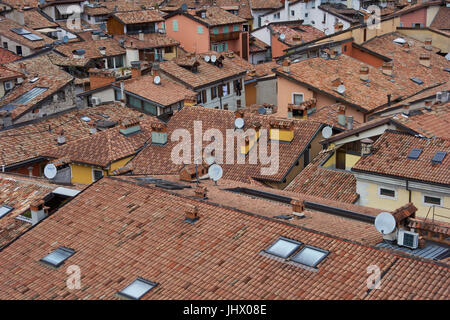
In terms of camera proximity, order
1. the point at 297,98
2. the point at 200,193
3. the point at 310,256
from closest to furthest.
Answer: the point at 310,256 < the point at 200,193 < the point at 297,98

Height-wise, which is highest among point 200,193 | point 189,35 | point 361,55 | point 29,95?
point 200,193

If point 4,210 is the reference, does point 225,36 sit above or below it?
below

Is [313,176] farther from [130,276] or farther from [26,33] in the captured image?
[26,33]

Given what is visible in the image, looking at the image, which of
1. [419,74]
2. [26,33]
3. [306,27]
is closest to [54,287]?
[419,74]

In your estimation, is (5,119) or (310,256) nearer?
(310,256)

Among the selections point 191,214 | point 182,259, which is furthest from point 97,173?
point 182,259

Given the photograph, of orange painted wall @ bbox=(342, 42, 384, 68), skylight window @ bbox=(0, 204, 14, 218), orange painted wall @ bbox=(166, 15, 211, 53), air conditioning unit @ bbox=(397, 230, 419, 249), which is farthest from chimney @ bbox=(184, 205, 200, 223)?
orange painted wall @ bbox=(166, 15, 211, 53)

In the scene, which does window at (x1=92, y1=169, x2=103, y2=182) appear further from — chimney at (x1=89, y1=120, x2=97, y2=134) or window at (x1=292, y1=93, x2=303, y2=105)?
window at (x1=292, y1=93, x2=303, y2=105)

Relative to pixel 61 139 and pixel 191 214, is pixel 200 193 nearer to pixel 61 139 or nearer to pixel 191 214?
pixel 191 214
